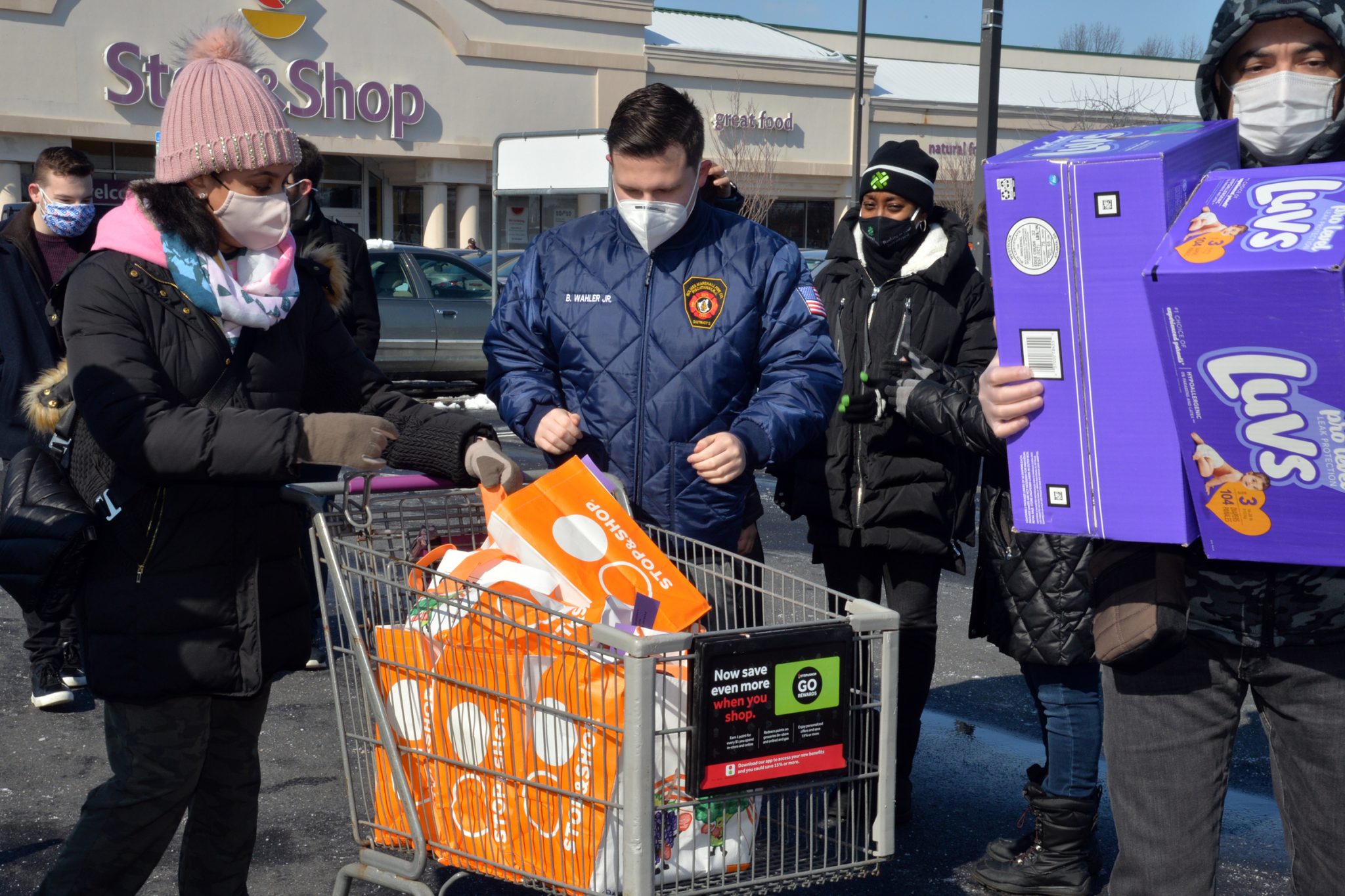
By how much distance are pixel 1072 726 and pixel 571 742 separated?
178 cm

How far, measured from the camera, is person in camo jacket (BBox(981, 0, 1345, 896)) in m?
2.27

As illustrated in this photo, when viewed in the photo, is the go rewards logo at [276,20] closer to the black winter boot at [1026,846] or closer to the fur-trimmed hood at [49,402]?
the fur-trimmed hood at [49,402]

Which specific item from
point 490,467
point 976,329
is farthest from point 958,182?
point 490,467

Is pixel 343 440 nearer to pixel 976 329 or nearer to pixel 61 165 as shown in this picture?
pixel 976 329

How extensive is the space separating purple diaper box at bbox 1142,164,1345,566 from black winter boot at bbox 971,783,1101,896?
1.79 metres

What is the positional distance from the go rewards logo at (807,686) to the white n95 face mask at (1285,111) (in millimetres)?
1208

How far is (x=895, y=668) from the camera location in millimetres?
2600

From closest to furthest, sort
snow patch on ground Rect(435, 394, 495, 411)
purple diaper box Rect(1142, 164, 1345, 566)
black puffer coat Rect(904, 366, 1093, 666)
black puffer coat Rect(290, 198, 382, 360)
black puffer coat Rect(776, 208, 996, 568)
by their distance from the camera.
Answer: purple diaper box Rect(1142, 164, 1345, 566), black puffer coat Rect(904, 366, 1093, 666), black puffer coat Rect(776, 208, 996, 568), black puffer coat Rect(290, 198, 382, 360), snow patch on ground Rect(435, 394, 495, 411)

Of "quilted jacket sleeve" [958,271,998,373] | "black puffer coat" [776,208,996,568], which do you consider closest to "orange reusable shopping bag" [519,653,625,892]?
A: "black puffer coat" [776,208,996,568]

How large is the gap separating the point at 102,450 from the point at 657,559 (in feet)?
3.81

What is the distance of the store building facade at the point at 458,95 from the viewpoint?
1097 inches

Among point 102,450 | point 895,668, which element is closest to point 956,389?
point 895,668

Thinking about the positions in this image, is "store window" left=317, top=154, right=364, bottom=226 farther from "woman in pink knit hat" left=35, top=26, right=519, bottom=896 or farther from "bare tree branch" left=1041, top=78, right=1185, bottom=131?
"woman in pink knit hat" left=35, top=26, right=519, bottom=896

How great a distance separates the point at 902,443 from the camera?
420 centimetres
